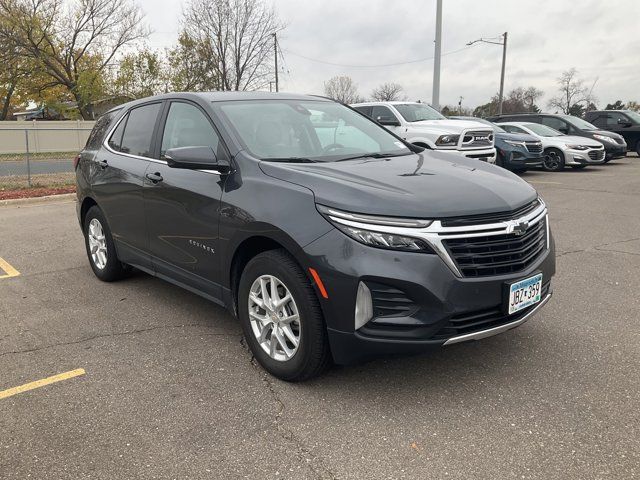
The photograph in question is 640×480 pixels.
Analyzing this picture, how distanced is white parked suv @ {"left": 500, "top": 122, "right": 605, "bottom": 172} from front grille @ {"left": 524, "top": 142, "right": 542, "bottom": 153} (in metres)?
0.89

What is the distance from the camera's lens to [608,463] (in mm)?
2426

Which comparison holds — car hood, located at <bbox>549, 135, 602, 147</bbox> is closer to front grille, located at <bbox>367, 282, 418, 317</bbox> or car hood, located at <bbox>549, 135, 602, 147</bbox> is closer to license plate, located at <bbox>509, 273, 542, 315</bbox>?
license plate, located at <bbox>509, 273, 542, 315</bbox>

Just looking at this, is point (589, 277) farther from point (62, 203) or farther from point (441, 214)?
point (62, 203)

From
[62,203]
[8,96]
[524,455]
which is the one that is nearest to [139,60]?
[8,96]

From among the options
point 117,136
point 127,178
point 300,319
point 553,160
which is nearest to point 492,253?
point 300,319

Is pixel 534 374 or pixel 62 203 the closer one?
pixel 534 374

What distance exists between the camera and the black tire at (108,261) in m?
5.04

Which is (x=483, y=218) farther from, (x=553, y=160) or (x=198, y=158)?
(x=553, y=160)

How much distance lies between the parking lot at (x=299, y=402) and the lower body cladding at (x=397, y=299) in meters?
0.42

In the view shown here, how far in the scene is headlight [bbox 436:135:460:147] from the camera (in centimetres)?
1188

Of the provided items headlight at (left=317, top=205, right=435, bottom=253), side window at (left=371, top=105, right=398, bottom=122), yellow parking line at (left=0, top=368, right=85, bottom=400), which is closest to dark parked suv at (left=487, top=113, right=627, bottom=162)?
side window at (left=371, top=105, right=398, bottom=122)

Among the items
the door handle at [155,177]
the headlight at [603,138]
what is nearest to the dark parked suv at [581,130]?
the headlight at [603,138]

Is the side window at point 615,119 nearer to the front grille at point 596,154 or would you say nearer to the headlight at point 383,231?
the front grille at point 596,154

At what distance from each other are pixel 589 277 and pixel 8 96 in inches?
1611
